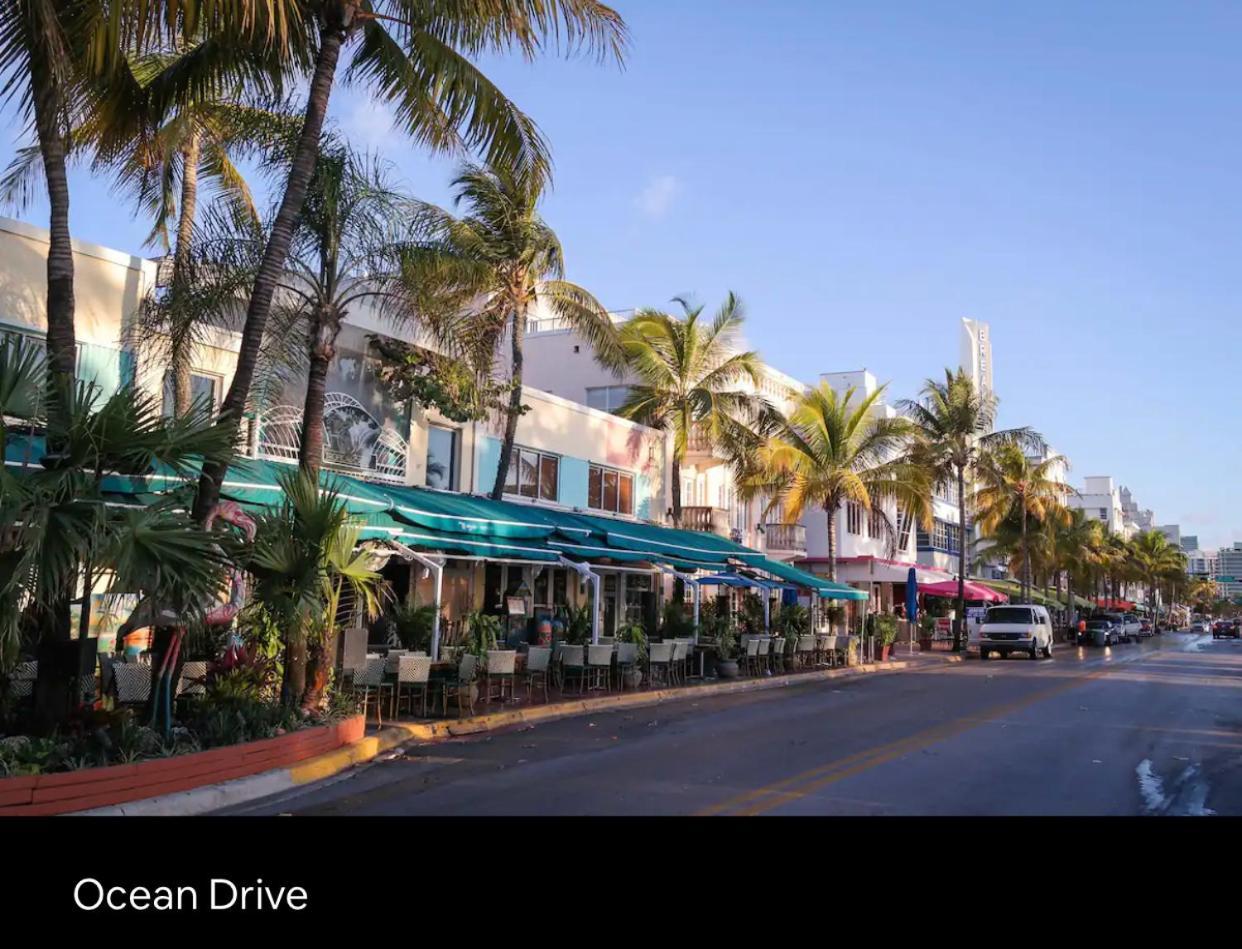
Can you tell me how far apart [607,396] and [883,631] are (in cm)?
1191

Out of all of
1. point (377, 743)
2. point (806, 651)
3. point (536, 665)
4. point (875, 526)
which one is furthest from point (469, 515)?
point (875, 526)

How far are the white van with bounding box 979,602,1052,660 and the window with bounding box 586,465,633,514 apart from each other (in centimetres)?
1575

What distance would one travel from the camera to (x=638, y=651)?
19.5 meters

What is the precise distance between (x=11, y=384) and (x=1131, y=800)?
10113 millimetres

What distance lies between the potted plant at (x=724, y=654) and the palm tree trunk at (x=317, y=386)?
41.0 feet

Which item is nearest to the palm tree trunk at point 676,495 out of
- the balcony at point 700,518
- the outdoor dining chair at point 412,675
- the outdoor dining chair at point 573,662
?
the balcony at point 700,518

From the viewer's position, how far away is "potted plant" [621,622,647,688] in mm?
19516

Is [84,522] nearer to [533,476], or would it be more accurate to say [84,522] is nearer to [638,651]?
[638,651]

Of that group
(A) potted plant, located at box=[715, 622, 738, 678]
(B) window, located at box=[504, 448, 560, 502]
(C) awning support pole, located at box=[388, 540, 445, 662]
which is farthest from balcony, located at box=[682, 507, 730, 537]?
(C) awning support pole, located at box=[388, 540, 445, 662]

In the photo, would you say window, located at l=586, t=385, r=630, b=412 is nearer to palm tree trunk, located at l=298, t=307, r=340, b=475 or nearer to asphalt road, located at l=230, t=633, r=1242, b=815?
asphalt road, located at l=230, t=633, r=1242, b=815

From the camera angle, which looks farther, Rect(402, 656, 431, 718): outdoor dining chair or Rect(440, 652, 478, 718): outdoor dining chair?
Rect(440, 652, 478, 718): outdoor dining chair

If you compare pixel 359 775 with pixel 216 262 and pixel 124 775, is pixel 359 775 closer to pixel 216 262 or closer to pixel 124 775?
pixel 124 775

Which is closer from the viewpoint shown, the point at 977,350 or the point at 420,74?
the point at 420,74
